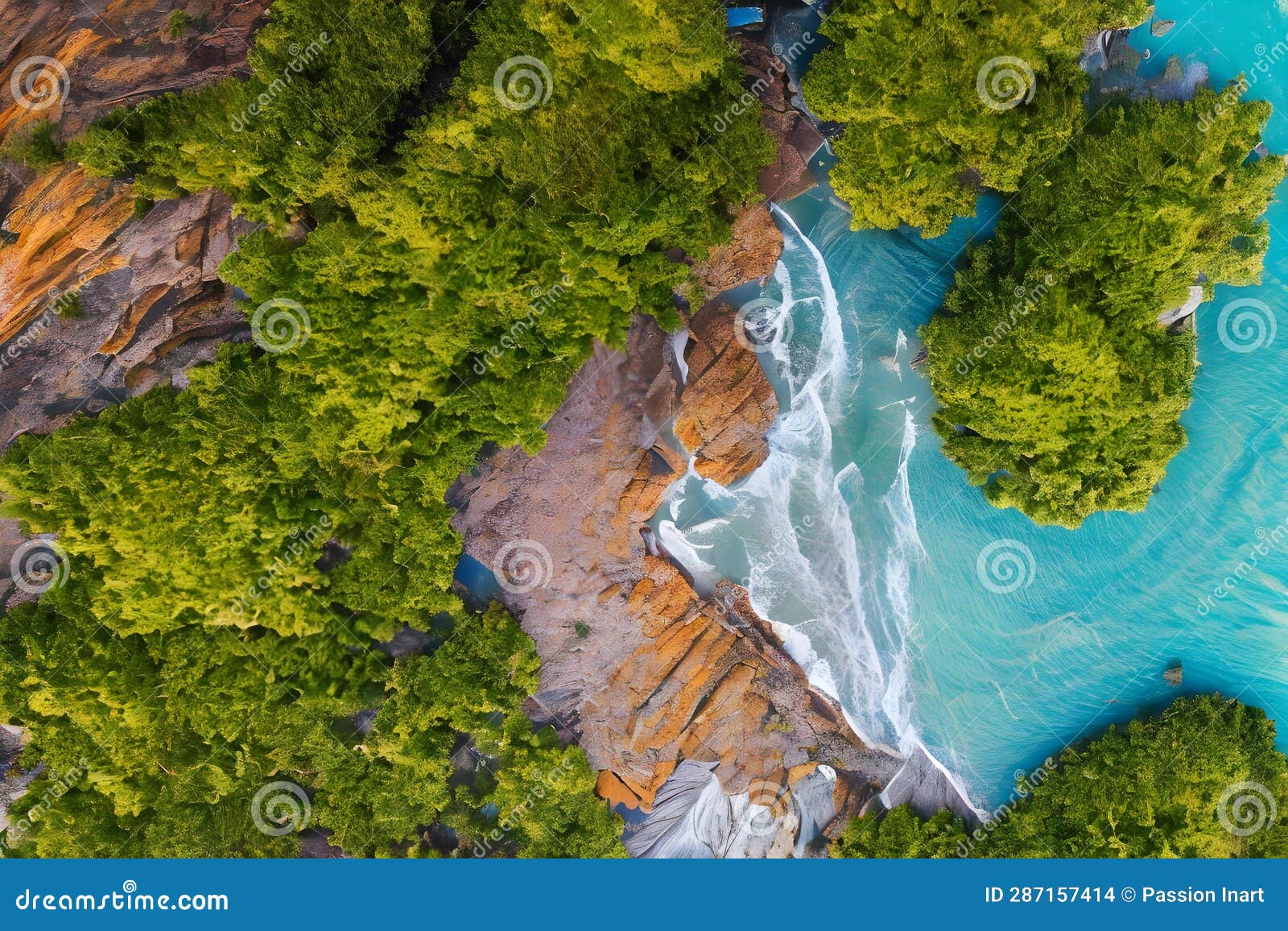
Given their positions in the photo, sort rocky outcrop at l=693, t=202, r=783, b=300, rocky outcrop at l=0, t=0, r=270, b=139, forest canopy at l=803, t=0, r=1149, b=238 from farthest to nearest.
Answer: rocky outcrop at l=693, t=202, r=783, b=300
rocky outcrop at l=0, t=0, r=270, b=139
forest canopy at l=803, t=0, r=1149, b=238

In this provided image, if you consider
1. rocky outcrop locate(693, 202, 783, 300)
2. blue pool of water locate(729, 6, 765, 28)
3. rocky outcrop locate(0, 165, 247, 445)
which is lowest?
rocky outcrop locate(0, 165, 247, 445)

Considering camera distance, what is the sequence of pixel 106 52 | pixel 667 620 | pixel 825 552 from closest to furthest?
pixel 106 52, pixel 667 620, pixel 825 552

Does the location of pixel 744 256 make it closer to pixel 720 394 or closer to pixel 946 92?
pixel 720 394

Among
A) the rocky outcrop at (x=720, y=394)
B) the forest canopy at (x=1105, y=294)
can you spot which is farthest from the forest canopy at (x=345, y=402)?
the forest canopy at (x=1105, y=294)

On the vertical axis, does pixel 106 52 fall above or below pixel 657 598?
above

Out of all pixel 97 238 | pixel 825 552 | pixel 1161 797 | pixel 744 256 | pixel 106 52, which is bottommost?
pixel 1161 797

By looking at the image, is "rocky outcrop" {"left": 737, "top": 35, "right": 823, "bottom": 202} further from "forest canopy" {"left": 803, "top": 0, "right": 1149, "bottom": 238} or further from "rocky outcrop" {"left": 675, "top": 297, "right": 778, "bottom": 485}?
"rocky outcrop" {"left": 675, "top": 297, "right": 778, "bottom": 485}

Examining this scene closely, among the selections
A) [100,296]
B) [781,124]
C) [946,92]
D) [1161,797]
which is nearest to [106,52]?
[100,296]

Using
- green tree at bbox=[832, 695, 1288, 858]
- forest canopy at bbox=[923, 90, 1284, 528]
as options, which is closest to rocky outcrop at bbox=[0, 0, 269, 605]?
forest canopy at bbox=[923, 90, 1284, 528]

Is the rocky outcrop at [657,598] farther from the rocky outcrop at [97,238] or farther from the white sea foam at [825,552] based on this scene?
the rocky outcrop at [97,238]
